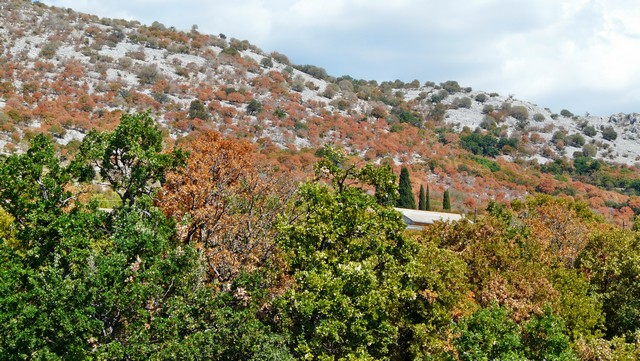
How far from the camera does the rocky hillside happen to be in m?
86.9

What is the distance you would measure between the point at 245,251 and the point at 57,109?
68786 millimetres

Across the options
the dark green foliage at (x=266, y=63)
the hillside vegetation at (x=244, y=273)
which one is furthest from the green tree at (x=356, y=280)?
the dark green foliage at (x=266, y=63)

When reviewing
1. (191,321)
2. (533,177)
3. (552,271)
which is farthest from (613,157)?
(191,321)

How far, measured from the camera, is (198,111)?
95375 millimetres

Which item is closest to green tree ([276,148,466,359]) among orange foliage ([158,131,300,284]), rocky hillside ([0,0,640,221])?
orange foliage ([158,131,300,284])

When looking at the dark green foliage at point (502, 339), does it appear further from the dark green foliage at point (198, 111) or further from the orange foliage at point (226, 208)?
the dark green foliage at point (198, 111)

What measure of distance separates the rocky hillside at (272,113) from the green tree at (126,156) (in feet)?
135

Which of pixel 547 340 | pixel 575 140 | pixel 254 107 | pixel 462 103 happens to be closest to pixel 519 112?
pixel 462 103

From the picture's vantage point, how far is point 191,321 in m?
17.5

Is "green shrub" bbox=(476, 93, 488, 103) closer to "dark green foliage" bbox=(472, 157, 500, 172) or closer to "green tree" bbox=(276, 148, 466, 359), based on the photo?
"dark green foliage" bbox=(472, 157, 500, 172)

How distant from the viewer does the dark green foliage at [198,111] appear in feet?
309

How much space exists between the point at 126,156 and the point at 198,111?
240ft

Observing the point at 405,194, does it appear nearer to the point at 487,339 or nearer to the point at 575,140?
the point at 487,339

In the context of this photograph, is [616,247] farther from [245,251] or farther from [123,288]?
[123,288]
